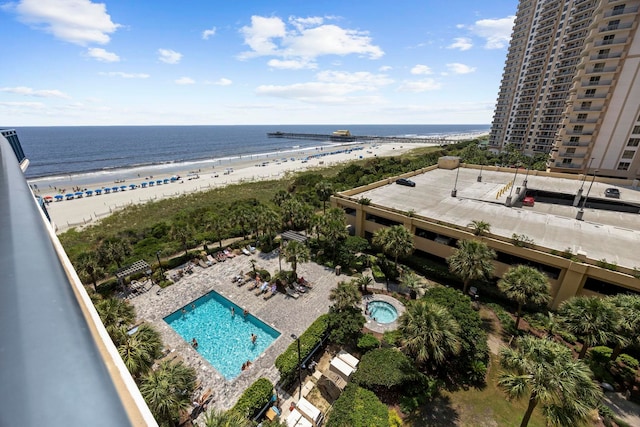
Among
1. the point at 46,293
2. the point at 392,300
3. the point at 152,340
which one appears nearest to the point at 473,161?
the point at 392,300

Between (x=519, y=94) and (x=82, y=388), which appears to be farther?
(x=519, y=94)

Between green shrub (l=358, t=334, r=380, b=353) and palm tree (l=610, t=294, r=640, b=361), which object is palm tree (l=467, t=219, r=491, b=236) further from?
green shrub (l=358, t=334, r=380, b=353)

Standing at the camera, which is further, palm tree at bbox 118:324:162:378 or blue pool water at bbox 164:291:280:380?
blue pool water at bbox 164:291:280:380

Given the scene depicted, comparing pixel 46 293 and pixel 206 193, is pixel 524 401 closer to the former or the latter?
pixel 46 293

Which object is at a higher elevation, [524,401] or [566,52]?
[566,52]

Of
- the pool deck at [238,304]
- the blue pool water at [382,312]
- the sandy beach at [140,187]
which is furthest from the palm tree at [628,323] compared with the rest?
the sandy beach at [140,187]

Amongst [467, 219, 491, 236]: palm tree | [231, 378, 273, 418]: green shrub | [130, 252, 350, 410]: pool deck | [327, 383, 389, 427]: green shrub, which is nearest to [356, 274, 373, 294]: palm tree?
[130, 252, 350, 410]: pool deck

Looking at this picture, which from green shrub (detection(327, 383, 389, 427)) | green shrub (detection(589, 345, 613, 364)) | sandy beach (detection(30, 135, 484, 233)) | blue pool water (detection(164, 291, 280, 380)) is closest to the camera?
green shrub (detection(327, 383, 389, 427))
